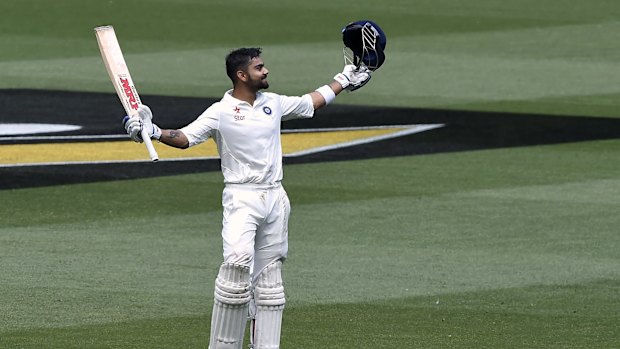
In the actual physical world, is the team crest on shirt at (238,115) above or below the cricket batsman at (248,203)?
above

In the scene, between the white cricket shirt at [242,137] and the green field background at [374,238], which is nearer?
the white cricket shirt at [242,137]

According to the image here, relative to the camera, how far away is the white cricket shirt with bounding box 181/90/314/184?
30.8 ft

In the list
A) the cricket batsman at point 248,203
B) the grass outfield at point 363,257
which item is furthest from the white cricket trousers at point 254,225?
the grass outfield at point 363,257

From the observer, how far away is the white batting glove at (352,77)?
9961 mm

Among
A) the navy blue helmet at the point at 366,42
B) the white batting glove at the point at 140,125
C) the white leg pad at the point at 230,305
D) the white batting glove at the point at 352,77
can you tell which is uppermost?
the navy blue helmet at the point at 366,42

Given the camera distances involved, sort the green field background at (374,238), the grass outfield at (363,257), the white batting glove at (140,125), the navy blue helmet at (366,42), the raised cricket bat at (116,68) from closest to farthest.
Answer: the white batting glove at (140,125) < the raised cricket bat at (116,68) < the navy blue helmet at (366,42) < the grass outfield at (363,257) < the green field background at (374,238)

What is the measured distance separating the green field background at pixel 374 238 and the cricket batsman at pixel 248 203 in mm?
896

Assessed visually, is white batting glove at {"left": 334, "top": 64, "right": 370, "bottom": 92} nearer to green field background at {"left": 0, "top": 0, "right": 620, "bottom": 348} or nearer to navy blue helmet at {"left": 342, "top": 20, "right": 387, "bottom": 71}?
navy blue helmet at {"left": 342, "top": 20, "right": 387, "bottom": 71}

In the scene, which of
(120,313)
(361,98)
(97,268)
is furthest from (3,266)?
(361,98)

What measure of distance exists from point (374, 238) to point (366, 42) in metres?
4.39

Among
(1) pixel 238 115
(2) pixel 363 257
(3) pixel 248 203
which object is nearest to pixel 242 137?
(1) pixel 238 115

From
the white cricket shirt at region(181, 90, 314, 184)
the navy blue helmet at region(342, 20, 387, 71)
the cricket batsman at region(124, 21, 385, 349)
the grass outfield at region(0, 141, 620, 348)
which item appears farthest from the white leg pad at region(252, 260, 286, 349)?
the navy blue helmet at region(342, 20, 387, 71)

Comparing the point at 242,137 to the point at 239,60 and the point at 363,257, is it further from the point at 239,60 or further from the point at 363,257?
the point at 363,257

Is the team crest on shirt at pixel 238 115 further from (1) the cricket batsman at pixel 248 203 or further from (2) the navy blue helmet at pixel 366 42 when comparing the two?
(2) the navy blue helmet at pixel 366 42
